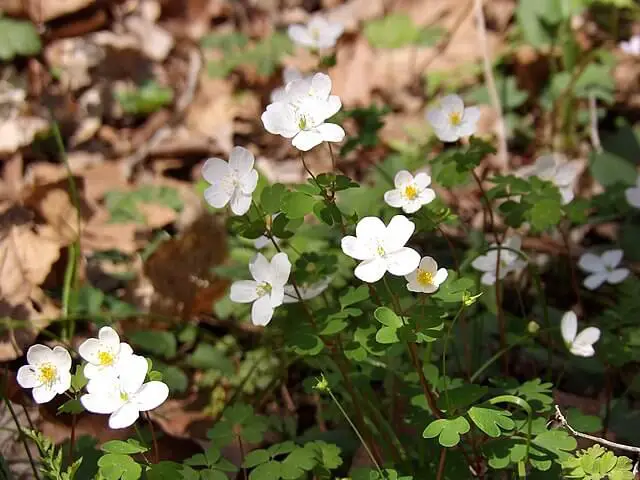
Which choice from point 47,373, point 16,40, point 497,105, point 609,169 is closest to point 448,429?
point 47,373

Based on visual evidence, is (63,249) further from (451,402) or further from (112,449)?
(451,402)

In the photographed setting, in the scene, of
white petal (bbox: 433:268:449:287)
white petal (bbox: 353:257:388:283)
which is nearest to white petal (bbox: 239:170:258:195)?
white petal (bbox: 353:257:388:283)

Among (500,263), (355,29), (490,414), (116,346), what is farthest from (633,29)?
(116,346)

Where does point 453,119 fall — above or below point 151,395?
above

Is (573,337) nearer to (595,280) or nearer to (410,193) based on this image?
(595,280)

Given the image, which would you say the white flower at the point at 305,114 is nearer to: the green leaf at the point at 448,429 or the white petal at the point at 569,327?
the green leaf at the point at 448,429

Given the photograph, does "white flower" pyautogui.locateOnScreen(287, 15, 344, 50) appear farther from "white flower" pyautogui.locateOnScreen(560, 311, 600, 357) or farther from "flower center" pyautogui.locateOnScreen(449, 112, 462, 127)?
"white flower" pyautogui.locateOnScreen(560, 311, 600, 357)
